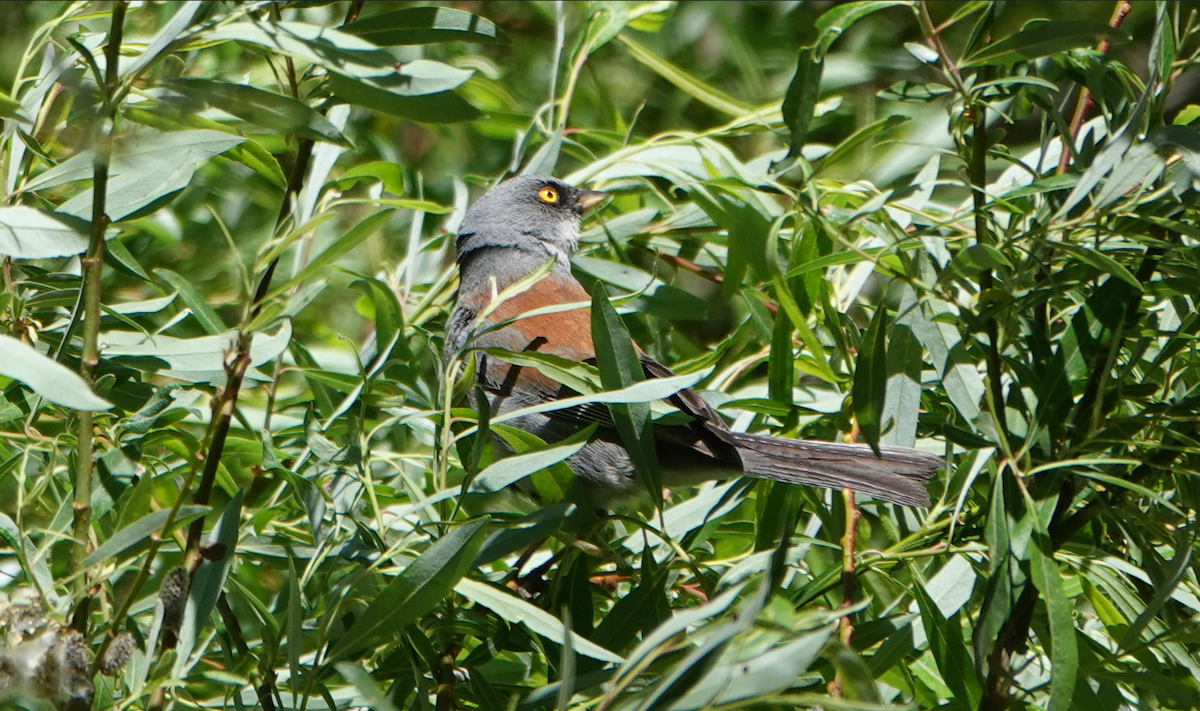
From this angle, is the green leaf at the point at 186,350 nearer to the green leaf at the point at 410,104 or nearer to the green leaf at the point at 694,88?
the green leaf at the point at 410,104

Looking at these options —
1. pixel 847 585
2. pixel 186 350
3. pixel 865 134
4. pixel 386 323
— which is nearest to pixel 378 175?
pixel 386 323

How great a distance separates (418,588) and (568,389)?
1472 millimetres

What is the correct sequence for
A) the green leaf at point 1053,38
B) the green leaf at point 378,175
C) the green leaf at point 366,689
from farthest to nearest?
the green leaf at point 378,175
the green leaf at point 1053,38
the green leaf at point 366,689

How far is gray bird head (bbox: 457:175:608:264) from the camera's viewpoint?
3842mm

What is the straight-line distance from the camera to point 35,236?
1.48m

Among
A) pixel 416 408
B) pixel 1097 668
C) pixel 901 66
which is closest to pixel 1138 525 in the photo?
pixel 1097 668

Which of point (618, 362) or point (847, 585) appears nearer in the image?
point (618, 362)

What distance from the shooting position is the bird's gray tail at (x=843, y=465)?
2.10 m

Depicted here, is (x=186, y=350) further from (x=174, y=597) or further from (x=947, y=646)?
(x=947, y=646)

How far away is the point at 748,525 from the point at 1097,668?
819 millimetres

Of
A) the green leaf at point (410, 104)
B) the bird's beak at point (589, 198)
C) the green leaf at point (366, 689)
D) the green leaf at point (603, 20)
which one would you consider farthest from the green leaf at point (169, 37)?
the bird's beak at point (589, 198)

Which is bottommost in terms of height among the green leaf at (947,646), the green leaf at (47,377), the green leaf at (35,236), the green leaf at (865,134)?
the green leaf at (947,646)

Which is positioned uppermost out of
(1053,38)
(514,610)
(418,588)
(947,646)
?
(1053,38)

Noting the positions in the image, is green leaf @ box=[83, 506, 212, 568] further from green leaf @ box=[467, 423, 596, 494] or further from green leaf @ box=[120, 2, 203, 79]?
green leaf @ box=[120, 2, 203, 79]
